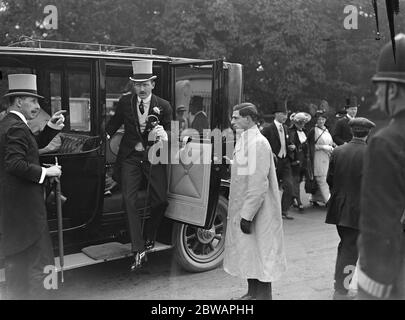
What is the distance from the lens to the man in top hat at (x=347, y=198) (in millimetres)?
4312

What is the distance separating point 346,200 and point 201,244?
1767 mm

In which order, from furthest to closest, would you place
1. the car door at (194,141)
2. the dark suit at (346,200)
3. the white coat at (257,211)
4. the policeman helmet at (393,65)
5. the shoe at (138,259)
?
the car door at (194,141) → the shoe at (138,259) → the dark suit at (346,200) → the white coat at (257,211) → the policeman helmet at (393,65)

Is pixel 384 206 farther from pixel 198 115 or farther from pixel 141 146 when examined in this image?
pixel 198 115

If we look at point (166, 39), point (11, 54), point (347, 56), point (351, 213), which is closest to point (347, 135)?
point (351, 213)

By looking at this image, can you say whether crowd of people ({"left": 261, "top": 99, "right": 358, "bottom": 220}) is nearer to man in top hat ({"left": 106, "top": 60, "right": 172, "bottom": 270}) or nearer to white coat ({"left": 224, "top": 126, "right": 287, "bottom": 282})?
man in top hat ({"left": 106, "top": 60, "right": 172, "bottom": 270})

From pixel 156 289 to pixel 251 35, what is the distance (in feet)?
39.1

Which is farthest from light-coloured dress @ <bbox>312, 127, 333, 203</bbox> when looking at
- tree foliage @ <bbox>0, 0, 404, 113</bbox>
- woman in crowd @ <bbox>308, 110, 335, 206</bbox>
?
tree foliage @ <bbox>0, 0, 404, 113</bbox>

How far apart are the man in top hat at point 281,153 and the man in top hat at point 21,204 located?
4897mm

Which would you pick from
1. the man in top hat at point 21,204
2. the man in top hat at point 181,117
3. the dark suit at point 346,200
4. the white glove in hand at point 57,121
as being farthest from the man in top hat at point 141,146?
the dark suit at point 346,200

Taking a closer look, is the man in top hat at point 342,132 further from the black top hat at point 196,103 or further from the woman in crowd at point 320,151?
the black top hat at point 196,103

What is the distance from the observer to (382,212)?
82.5 inches

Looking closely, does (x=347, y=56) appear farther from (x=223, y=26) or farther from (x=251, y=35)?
(x=223, y=26)

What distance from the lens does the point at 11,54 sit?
4.23 metres

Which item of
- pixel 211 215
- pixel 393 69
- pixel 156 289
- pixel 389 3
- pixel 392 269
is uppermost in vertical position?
pixel 389 3
